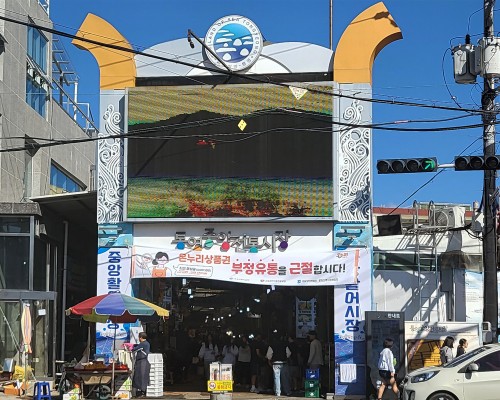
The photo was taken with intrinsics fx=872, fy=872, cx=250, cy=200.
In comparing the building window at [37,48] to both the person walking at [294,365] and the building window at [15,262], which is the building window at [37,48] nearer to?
the building window at [15,262]

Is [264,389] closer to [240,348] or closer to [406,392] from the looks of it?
[240,348]

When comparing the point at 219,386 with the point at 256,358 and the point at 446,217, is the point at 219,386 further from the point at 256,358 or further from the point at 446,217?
Answer: the point at 446,217

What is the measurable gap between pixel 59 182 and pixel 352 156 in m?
17.8

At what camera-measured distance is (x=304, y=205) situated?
2292cm

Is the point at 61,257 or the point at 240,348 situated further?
the point at 61,257

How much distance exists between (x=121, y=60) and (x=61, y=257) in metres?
8.76

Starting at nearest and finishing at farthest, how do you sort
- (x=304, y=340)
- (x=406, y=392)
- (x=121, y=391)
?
1. (x=406, y=392)
2. (x=121, y=391)
3. (x=304, y=340)

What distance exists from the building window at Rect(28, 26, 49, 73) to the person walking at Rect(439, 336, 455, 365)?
1889 cm

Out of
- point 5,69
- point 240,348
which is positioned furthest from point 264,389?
point 5,69

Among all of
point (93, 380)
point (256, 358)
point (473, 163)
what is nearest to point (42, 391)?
point (93, 380)

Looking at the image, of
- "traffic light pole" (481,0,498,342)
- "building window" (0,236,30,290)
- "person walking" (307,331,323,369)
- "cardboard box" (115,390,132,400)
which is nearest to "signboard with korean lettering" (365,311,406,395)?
"person walking" (307,331,323,369)

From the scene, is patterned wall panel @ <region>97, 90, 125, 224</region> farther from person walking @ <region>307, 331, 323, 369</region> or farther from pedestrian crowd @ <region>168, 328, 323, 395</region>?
person walking @ <region>307, 331, 323, 369</region>

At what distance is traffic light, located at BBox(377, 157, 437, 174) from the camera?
62.4 ft

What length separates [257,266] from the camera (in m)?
22.8
